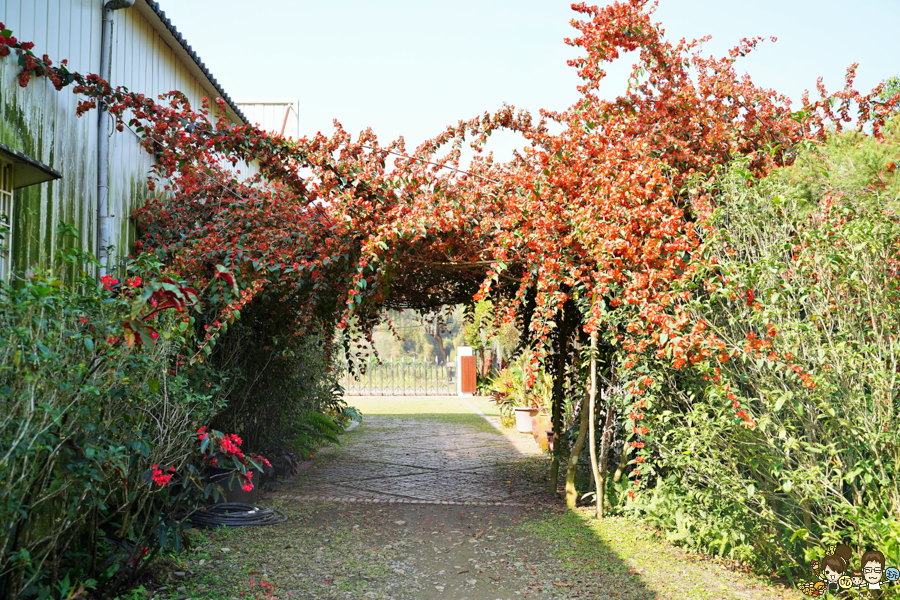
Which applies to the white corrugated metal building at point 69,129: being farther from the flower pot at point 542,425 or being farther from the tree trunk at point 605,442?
the flower pot at point 542,425

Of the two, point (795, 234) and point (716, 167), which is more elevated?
point (716, 167)

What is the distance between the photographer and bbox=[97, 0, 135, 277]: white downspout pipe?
5227 mm

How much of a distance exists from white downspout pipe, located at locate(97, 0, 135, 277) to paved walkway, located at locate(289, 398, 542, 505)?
3.14 m

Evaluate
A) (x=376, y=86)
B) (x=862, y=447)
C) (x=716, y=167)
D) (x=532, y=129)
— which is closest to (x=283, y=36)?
(x=376, y=86)

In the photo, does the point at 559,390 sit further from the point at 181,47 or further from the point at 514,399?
the point at 181,47

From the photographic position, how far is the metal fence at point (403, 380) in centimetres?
2253

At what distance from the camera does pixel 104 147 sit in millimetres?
5312

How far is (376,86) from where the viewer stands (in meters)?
6.80

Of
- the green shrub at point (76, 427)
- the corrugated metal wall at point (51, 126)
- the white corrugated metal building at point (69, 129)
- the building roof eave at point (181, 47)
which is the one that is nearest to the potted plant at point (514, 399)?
the building roof eave at point (181, 47)

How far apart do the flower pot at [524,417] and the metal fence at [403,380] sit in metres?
10.7

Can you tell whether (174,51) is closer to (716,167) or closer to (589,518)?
(716,167)

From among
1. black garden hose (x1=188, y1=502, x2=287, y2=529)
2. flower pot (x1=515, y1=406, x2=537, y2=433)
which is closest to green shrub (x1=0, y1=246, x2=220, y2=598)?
black garden hose (x1=188, y1=502, x2=287, y2=529)

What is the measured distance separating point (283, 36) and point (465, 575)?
16.6ft

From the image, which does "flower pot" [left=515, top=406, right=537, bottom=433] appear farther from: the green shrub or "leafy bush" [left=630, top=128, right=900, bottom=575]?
the green shrub
